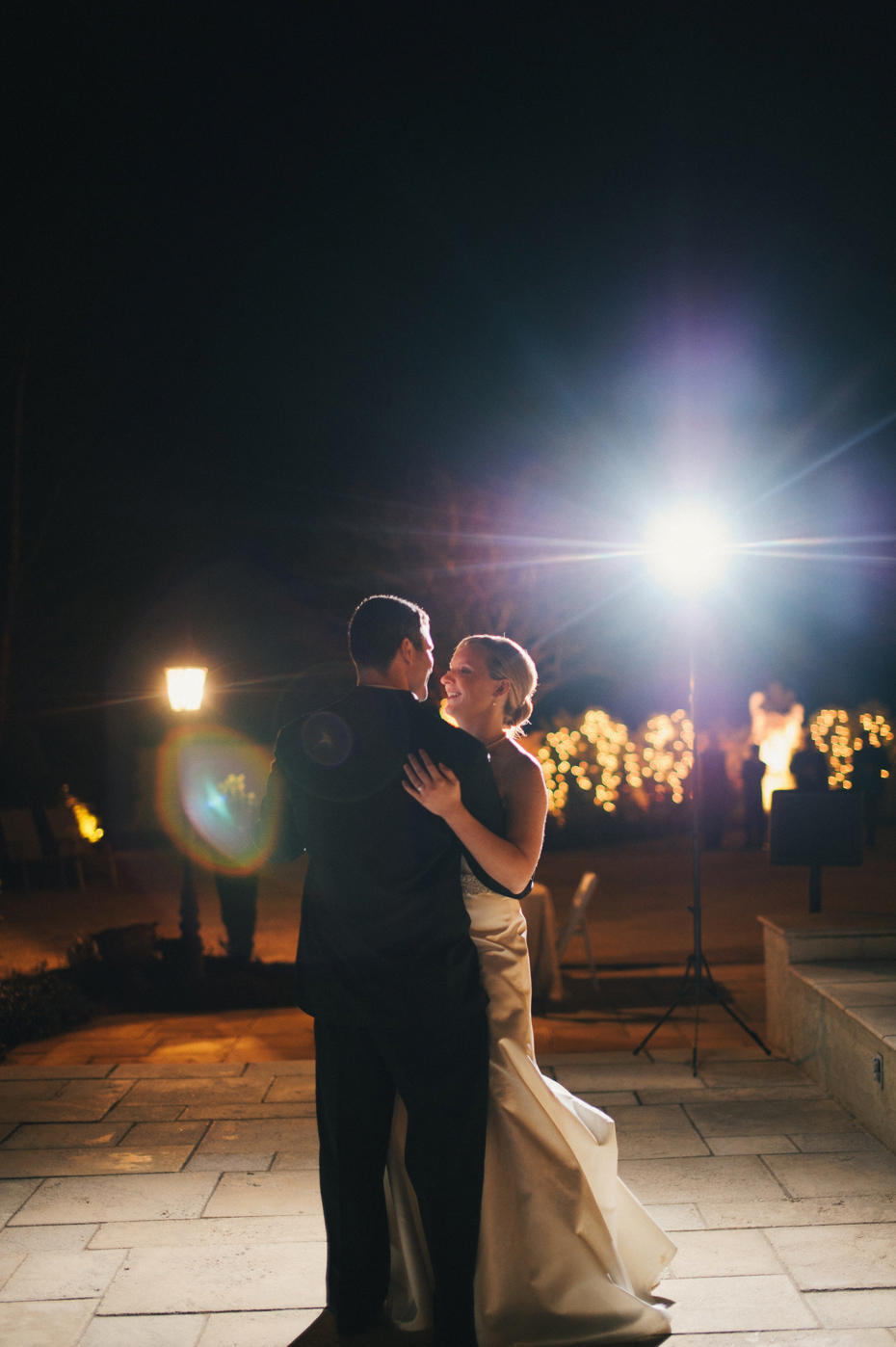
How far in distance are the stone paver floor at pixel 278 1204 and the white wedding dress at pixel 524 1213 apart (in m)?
0.23

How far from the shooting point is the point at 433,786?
6.68 ft

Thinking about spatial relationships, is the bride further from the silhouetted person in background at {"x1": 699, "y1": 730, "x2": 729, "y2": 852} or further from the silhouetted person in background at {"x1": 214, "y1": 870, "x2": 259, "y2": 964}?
the silhouetted person in background at {"x1": 699, "y1": 730, "x2": 729, "y2": 852}

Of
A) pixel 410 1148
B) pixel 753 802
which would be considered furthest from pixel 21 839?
pixel 410 1148

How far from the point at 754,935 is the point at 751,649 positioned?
930 centimetres

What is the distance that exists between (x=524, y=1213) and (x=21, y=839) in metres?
12.0

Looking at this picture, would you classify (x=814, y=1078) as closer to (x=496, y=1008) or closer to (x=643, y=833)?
(x=496, y=1008)

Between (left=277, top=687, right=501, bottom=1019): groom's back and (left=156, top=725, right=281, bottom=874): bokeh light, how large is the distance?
808cm

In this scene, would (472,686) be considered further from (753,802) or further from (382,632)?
(753,802)

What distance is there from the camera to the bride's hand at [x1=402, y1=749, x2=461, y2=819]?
2037 millimetres

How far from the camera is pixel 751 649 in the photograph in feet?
58.4

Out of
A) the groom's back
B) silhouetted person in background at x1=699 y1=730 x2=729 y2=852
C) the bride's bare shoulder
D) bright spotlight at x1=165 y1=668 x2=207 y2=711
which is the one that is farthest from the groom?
silhouetted person in background at x1=699 y1=730 x2=729 y2=852

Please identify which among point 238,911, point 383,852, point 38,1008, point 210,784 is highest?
point 383,852

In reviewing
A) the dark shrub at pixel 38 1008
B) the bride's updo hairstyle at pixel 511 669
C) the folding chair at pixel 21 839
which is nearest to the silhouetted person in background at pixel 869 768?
the folding chair at pixel 21 839

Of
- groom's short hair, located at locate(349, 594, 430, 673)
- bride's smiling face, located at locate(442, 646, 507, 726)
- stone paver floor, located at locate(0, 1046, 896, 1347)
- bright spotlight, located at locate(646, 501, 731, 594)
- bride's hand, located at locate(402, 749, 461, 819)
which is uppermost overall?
bright spotlight, located at locate(646, 501, 731, 594)
